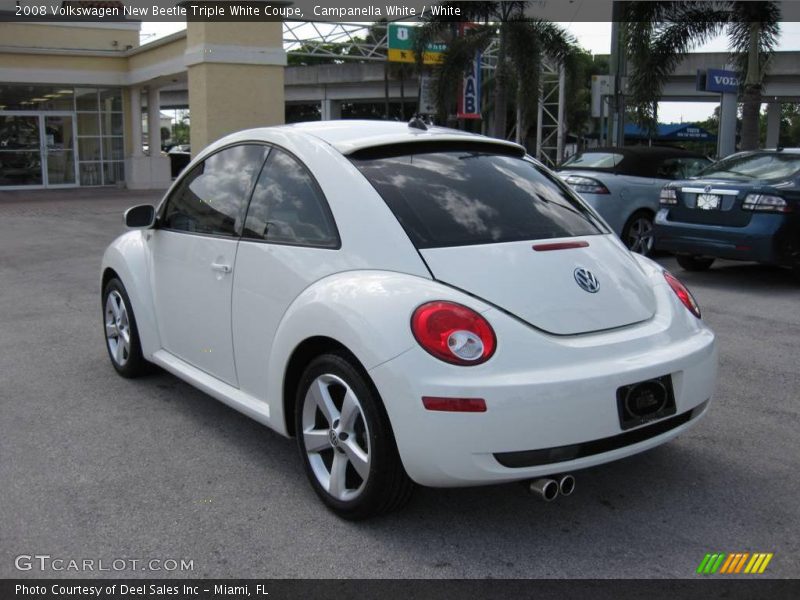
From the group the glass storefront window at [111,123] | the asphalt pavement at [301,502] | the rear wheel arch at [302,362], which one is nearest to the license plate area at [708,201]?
the asphalt pavement at [301,502]

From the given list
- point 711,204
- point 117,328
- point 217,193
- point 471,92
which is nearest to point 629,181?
→ point 711,204

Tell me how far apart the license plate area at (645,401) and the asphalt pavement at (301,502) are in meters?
0.48

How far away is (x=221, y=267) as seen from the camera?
4.25 meters

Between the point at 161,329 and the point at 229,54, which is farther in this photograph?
the point at 229,54

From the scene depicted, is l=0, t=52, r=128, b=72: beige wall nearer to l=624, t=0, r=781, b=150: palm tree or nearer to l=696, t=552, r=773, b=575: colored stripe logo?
l=624, t=0, r=781, b=150: palm tree

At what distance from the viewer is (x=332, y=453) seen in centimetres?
369

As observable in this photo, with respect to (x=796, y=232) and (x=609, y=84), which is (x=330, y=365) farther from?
(x=609, y=84)

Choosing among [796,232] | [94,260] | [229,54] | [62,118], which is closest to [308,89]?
[62,118]

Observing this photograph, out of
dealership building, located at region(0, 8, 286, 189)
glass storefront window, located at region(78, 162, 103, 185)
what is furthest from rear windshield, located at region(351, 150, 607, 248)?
glass storefront window, located at region(78, 162, 103, 185)

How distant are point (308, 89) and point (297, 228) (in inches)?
2024

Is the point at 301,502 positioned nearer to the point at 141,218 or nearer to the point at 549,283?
the point at 549,283

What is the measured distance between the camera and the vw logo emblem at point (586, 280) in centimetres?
358

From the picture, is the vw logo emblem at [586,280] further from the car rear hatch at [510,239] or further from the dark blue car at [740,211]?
the dark blue car at [740,211]

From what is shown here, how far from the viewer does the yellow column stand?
19.0m
